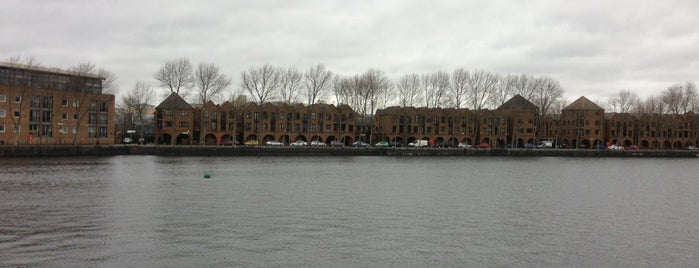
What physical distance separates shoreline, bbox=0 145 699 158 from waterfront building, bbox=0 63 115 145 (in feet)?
28.7

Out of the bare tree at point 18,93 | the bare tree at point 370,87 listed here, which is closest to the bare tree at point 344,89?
the bare tree at point 370,87

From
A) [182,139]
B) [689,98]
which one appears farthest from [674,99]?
[182,139]

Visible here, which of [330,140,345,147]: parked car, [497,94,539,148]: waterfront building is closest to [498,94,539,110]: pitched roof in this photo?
[497,94,539,148]: waterfront building

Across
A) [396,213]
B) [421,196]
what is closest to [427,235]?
[396,213]

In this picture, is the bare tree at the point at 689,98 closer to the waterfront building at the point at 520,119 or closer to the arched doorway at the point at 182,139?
the waterfront building at the point at 520,119

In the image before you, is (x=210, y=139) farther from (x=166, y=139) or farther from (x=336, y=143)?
(x=336, y=143)

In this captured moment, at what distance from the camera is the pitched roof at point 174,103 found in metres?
117

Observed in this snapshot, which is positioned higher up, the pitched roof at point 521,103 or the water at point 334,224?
the pitched roof at point 521,103

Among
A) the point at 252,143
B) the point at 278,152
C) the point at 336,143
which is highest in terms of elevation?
the point at 336,143

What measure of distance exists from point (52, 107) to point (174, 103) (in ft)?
87.0

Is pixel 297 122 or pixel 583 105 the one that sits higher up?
pixel 583 105

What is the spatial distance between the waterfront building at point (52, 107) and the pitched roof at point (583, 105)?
409 ft

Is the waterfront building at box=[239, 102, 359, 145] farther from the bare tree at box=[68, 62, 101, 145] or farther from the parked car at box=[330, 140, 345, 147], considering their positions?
the bare tree at box=[68, 62, 101, 145]

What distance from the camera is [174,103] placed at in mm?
117250
